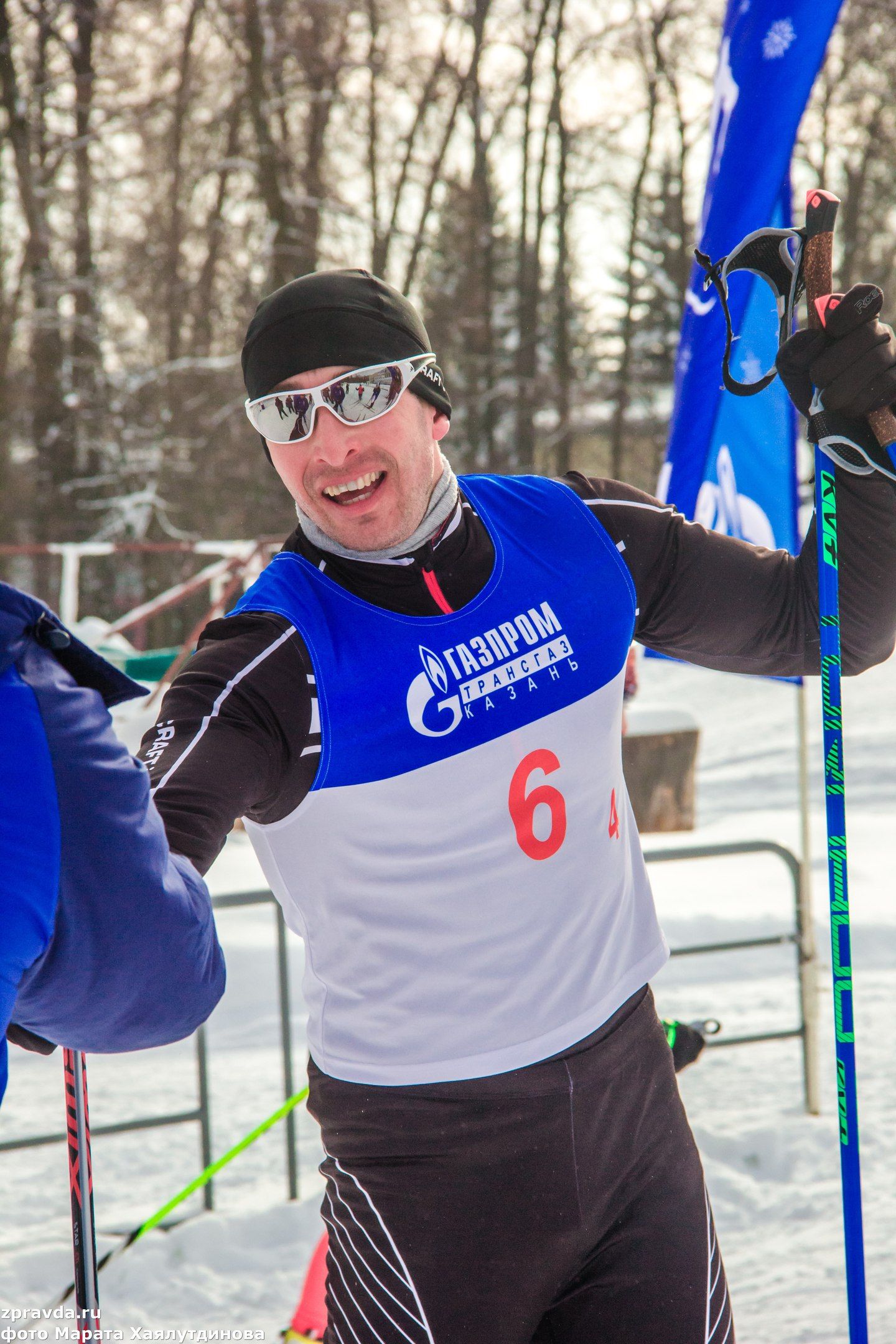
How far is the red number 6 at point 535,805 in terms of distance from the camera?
1.68 metres

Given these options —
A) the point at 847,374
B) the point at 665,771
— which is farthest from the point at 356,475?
the point at 665,771

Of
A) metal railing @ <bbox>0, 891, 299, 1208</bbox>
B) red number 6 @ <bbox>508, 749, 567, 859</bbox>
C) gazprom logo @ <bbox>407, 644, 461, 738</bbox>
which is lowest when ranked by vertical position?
metal railing @ <bbox>0, 891, 299, 1208</bbox>

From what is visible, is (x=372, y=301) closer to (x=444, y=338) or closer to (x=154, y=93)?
(x=154, y=93)

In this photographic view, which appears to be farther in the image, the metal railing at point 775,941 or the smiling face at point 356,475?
the metal railing at point 775,941

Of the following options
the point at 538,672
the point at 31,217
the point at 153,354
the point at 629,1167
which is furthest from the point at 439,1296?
the point at 153,354

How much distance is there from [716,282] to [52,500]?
1790 centimetres

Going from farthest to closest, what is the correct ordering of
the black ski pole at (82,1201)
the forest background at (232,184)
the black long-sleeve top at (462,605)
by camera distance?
1. the forest background at (232,184)
2. the black ski pole at (82,1201)
3. the black long-sleeve top at (462,605)

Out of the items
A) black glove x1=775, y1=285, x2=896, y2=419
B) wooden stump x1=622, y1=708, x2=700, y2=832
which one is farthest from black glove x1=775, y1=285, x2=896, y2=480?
wooden stump x1=622, y1=708, x2=700, y2=832

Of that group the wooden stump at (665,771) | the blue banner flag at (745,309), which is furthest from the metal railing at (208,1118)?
the wooden stump at (665,771)

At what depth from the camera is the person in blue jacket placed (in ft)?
3.12

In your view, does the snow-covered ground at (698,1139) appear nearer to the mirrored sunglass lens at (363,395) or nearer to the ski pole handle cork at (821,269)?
the ski pole handle cork at (821,269)

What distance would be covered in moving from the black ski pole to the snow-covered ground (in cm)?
172

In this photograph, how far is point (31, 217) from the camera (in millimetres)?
16578

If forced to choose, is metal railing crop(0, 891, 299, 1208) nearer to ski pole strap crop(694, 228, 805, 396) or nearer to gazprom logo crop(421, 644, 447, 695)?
gazprom logo crop(421, 644, 447, 695)
